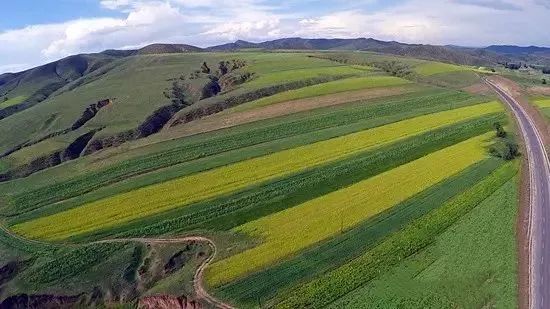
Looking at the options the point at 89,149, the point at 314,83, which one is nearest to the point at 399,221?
the point at 89,149

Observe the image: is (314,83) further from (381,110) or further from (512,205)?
(512,205)

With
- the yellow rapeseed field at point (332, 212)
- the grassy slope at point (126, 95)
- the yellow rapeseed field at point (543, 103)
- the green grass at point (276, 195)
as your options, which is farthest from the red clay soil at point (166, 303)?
the yellow rapeseed field at point (543, 103)

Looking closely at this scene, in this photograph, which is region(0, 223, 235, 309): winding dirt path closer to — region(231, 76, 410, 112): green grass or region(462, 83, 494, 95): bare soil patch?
region(231, 76, 410, 112): green grass

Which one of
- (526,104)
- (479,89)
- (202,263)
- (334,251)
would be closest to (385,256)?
(334,251)

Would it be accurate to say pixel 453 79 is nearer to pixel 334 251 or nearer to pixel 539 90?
pixel 539 90

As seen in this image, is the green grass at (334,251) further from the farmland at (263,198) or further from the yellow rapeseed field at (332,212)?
the yellow rapeseed field at (332,212)

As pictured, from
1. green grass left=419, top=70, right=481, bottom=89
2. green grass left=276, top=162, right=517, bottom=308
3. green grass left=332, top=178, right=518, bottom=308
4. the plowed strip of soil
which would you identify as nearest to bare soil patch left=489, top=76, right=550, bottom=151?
green grass left=419, top=70, right=481, bottom=89
